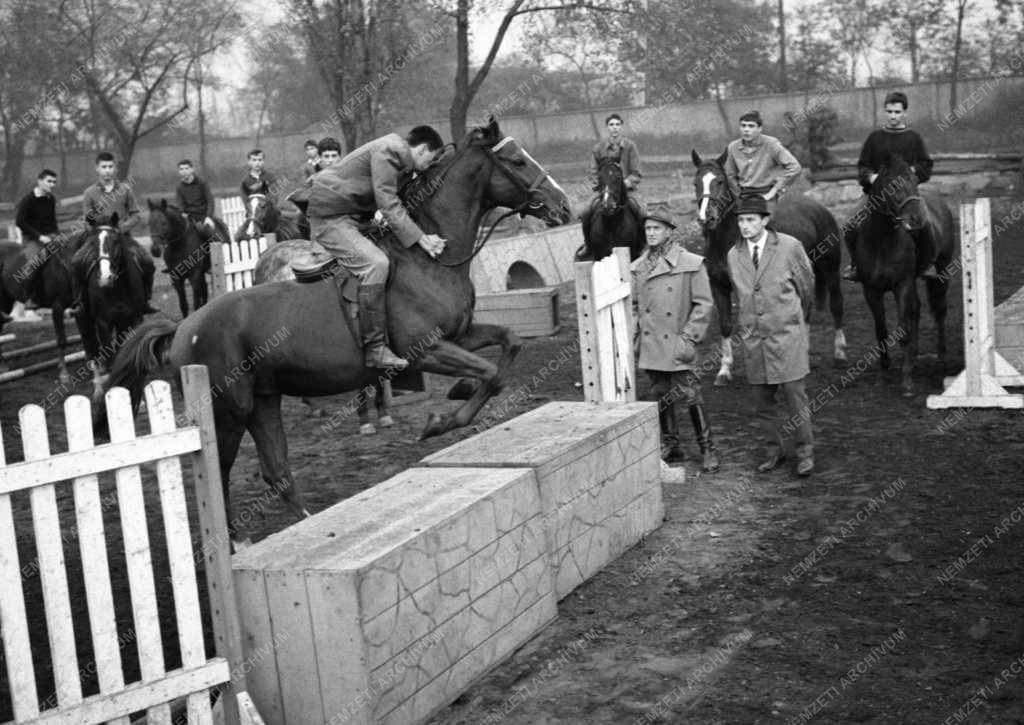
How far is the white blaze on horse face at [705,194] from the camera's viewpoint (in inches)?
494

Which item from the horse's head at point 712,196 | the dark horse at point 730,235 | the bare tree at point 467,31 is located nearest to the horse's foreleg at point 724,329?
the dark horse at point 730,235

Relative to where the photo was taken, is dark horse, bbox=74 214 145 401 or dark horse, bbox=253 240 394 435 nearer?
dark horse, bbox=253 240 394 435

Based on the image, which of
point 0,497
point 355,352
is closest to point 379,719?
point 0,497

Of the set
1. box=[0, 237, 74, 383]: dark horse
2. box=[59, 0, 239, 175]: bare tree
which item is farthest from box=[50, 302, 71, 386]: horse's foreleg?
box=[59, 0, 239, 175]: bare tree

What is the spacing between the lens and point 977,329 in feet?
35.8

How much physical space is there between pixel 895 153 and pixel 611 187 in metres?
3.27

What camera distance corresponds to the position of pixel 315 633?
498 cm

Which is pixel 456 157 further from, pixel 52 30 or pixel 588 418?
pixel 52 30

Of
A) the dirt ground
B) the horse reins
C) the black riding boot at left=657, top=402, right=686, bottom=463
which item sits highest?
the horse reins

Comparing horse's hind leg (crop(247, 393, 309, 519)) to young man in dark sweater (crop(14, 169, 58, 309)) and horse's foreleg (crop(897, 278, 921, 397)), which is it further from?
young man in dark sweater (crop(14, 169, 58, 309))

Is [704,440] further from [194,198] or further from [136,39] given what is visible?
[136,39]

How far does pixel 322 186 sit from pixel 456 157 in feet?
2.97

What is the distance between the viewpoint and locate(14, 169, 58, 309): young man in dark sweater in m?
16.8

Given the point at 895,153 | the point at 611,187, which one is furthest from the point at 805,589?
the point at 611,187
